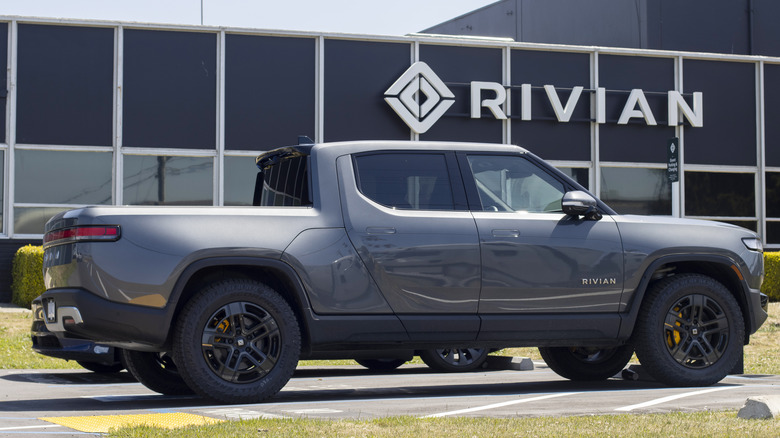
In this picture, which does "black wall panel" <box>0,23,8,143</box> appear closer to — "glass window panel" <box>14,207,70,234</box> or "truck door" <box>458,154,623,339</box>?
"glass window panel" <box>14,207,70,234</box>

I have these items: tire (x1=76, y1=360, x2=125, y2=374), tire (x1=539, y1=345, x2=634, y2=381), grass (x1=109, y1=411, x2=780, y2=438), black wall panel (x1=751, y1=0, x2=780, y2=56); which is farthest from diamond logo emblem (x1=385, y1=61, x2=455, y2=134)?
grass (x1=109, y1=411, x2=780, y2=438)

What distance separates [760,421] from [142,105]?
15635 millimetres

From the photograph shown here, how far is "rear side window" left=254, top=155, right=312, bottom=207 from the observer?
26.7 feet

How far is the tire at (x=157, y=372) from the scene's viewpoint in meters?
8.66

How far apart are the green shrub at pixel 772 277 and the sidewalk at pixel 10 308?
1372cm

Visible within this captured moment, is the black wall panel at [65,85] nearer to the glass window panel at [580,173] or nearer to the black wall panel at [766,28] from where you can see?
the glass window panel at [580,173]

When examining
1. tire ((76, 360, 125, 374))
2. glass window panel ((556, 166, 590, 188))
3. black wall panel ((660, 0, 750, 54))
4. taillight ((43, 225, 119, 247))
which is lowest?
tire ((76, 360, 125, 374))

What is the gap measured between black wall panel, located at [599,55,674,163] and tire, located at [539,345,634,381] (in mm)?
13119

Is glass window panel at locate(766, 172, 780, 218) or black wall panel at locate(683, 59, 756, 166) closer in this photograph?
black wall panel at locate(683, 59, 756, 166)

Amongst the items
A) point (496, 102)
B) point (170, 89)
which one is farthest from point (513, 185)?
point (496, 102)

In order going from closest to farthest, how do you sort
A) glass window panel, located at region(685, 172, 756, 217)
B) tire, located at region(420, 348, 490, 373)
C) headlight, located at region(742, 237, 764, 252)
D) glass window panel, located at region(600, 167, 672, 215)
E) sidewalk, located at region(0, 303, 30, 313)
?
1. headlight, located at region(742, 237, 764, 252)
2. tire, located at region(420, 348, 490, 373)
3. sidewalk, located at region(0, 303, 30, 313)
4. glass window panel, located at region(600, 167, 672, 215)
5. glass window panel, located at region(685, 172, 756, 217)

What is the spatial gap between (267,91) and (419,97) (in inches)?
119

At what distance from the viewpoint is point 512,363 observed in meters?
12.0

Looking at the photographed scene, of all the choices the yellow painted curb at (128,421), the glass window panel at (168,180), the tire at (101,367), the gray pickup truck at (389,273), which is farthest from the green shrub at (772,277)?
the yellow painted curb at (128,421)
